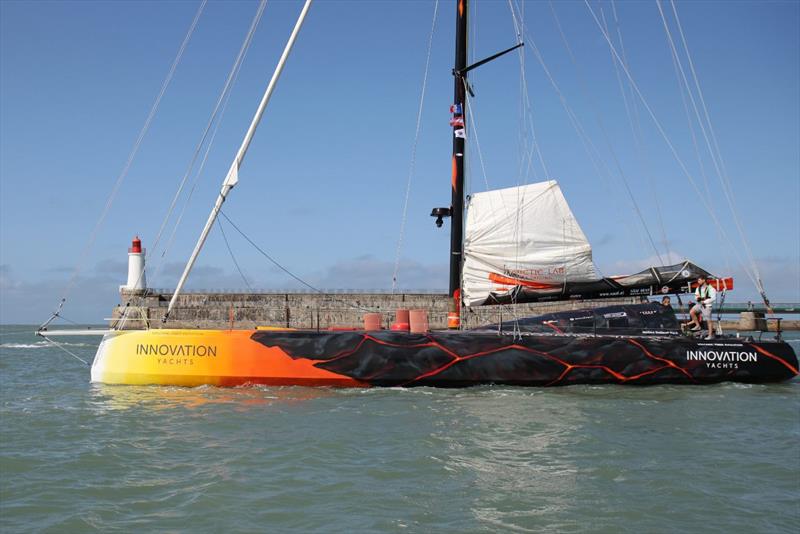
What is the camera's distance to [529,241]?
15.7 metres

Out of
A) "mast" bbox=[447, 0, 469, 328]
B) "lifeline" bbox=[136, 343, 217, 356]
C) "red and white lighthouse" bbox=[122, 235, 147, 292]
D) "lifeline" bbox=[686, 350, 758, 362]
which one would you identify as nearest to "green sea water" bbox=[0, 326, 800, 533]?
"lifeline" bbox=[136, 343, 217, 356]

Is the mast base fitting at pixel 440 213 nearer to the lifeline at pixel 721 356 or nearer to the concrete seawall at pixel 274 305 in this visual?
the lifeline at pixel 721 356

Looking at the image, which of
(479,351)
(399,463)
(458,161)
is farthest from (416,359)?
(399,463)

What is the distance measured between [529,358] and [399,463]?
6.62m

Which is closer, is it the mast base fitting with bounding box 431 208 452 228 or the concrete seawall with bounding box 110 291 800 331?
the mast base fitting with bounding box 431 208 452 228

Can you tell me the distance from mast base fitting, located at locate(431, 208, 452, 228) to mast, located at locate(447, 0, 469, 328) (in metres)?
0.10

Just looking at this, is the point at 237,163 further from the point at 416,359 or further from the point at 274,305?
the point at 274,305

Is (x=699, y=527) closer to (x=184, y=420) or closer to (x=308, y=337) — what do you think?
(x=184, y=420)

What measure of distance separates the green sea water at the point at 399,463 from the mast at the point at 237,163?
2851 mm

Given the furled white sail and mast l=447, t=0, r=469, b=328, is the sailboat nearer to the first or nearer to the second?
the furled white sail

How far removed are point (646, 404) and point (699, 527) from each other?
625cm

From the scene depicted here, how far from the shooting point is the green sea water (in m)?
5.50

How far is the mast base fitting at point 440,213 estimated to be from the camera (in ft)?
53.9

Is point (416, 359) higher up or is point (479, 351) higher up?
point (479, 351)
